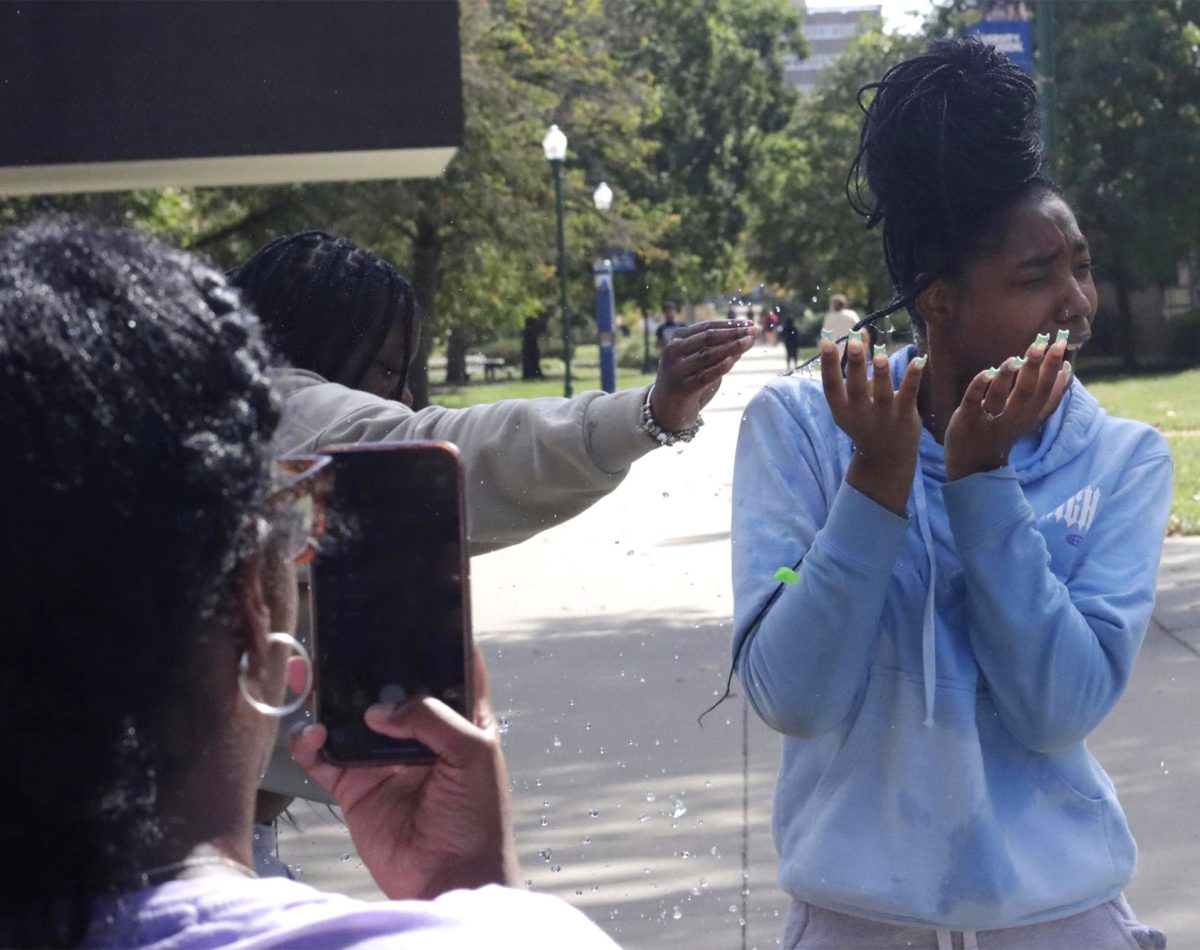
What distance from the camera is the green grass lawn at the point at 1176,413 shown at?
43.0 ft

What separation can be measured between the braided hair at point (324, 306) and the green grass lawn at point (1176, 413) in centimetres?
596

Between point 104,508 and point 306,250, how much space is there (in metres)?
1.74

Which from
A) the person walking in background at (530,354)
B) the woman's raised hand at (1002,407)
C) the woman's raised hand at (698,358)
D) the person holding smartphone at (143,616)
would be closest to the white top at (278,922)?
the person holding smartphone at (143,616)

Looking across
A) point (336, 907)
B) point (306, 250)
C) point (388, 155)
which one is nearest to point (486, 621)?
point (388, 155)

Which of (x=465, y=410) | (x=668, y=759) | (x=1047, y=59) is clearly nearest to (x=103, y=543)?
(x=465, y=410)

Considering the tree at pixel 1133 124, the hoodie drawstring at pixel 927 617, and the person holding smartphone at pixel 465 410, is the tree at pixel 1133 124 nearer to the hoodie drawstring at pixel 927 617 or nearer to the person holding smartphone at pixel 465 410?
the person holding smartphone at pixel 465 410

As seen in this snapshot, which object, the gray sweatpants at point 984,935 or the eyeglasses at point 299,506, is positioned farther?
the gray sweatpants at point 984,935

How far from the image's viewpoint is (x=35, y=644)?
3.49 feet

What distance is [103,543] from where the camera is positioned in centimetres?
106

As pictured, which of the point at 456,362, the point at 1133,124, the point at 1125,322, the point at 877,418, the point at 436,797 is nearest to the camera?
the point at 436,797

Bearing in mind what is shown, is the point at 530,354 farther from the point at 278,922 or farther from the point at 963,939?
the point at 278,922

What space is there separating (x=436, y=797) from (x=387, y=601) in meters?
0.16

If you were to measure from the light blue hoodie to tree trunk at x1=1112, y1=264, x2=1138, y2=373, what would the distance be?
3520 cm

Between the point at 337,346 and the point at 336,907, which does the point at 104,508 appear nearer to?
the point at 336,907
